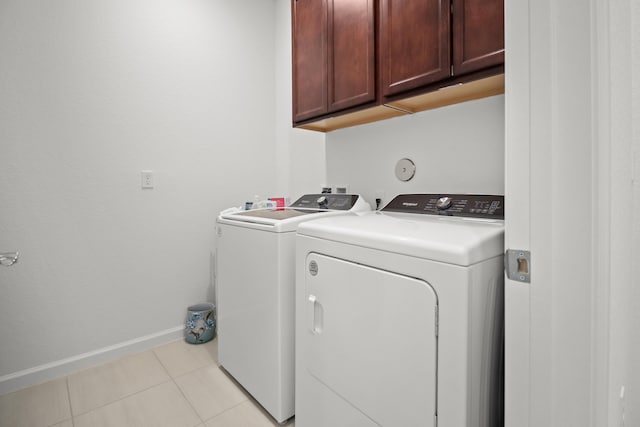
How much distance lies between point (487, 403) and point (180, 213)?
204cm

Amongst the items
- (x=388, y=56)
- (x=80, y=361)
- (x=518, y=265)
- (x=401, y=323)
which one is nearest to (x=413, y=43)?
(x=388, y=56)

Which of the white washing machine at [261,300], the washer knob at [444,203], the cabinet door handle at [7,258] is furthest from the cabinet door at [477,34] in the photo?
the cabinet door handle at [7,258]

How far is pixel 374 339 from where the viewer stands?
2.97 feet

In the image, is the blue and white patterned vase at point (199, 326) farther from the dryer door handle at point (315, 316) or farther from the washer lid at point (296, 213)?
the dryer door handle at point (315, 316)

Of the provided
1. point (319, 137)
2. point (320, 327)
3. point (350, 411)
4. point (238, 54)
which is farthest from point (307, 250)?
point (238, 54)

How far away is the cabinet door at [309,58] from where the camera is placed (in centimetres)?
166

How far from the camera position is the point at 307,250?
115 centimetres

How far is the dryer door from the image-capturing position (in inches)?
31.3

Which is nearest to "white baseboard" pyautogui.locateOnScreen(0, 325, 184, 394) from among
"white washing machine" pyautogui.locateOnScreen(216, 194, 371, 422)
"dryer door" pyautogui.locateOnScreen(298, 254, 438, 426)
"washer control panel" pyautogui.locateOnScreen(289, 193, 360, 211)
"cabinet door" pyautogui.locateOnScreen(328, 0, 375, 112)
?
"white washing machine" pyautogui.locateOnScreen(216, 194, 371, 422)

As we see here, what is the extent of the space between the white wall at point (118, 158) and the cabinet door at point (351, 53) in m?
0.64

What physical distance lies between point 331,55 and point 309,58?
19cm

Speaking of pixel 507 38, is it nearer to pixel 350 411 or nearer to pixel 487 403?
pixel 487 403

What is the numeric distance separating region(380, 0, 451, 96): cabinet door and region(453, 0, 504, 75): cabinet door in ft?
0.11

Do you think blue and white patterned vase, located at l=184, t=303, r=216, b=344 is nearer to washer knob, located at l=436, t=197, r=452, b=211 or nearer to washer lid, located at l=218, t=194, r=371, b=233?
washer lid, located at l=218, t=194, r=371, b=233
